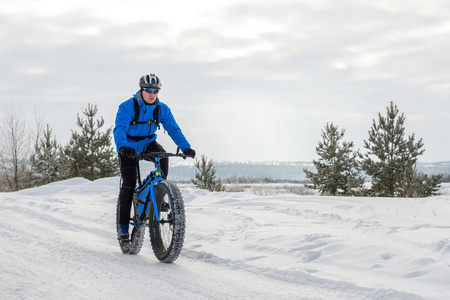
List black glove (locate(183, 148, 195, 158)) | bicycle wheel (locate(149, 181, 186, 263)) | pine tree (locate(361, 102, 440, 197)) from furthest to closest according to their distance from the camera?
1. pine tree (locate(361, 102, 440, 197))
2. black glove (locate(183, 148, 195, 158))
3. bicycle wheel (locate(149, 181, 186, 263))

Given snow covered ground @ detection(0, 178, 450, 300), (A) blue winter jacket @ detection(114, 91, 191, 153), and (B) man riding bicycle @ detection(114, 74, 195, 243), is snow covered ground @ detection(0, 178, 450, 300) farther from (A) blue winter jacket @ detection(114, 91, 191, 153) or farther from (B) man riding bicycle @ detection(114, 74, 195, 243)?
(A) blue winter jacket @ detection(114, 91, 191, 153)

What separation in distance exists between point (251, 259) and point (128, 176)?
184cm

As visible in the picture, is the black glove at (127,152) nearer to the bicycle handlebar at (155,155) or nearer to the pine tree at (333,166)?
the bicycle handlebar at (155,155)

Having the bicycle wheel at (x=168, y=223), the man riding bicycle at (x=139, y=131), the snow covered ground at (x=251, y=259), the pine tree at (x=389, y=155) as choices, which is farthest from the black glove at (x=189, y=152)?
the pine tree at (x=389, y=155)

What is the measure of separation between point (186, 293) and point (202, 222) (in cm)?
390

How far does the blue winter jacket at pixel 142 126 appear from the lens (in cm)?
484

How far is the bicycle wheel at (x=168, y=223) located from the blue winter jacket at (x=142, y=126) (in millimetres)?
687

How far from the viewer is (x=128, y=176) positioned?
5.14 meters

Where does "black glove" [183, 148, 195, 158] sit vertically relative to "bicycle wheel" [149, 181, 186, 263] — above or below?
above

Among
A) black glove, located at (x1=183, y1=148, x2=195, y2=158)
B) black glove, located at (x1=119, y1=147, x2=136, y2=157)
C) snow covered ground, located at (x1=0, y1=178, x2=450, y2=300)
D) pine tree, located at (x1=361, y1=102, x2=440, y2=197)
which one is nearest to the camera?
snow covered ground, located at (x1=0, y1=178, x2=450, y2=300)

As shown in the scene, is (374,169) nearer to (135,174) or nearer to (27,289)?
(135,174)

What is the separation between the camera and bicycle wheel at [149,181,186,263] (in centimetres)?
448

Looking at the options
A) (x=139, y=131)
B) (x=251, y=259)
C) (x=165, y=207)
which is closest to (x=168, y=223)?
(x=165, y=207)

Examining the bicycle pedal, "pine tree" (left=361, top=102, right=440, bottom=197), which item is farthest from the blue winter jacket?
"pine tree" (left=361, top=102, right=440, bottom=197)
